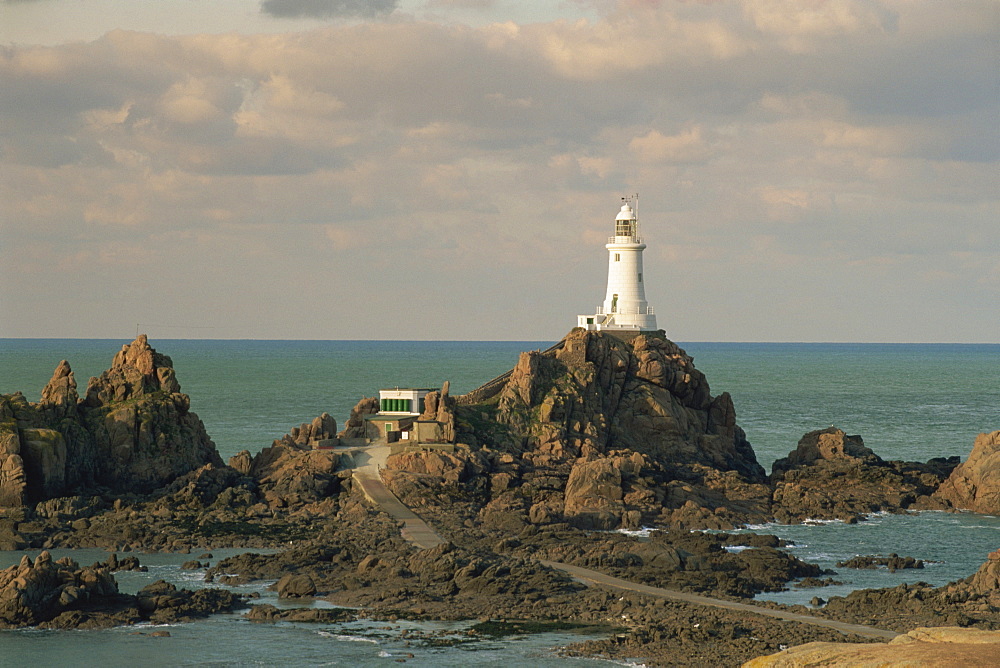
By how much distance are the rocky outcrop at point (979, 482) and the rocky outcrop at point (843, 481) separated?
133 centimetres

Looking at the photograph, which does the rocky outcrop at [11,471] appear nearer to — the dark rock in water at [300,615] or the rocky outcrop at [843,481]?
the dark rock in water at [300,615]

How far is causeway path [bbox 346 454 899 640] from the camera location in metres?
48.9

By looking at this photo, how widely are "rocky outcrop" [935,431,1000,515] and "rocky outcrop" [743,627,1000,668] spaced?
5804 cm

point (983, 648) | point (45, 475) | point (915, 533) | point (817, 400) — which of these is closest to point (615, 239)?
point (915, 533)

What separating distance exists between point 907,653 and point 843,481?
206ft

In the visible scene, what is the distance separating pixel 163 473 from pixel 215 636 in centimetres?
3167

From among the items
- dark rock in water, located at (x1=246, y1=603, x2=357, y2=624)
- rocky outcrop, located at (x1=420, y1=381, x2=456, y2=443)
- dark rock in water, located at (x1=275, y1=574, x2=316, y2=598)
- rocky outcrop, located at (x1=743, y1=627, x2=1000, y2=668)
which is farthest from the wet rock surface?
rocky outcrop, located at (x1=743, y1=627, x2=1000, y2=668)

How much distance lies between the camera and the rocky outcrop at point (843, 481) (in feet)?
261

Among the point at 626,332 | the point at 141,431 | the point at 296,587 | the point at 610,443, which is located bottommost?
the point at 296,587

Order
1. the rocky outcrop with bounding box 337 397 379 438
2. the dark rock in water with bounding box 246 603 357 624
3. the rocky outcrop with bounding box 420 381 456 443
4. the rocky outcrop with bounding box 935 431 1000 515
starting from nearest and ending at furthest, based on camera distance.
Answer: the dark rock in water with bounding box 246 603 357 624 < the rocky outcrop with bounding box 935 431 1000 515 < the rocky outcrop with bounding box 420 381 456 443 < the rocky outcrop with bounding box 337 397 379 438

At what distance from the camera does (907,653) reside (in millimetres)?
24797

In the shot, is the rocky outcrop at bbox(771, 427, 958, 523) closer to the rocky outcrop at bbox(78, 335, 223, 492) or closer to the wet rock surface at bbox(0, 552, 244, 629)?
the rocky outcrop at bbox(78, 335, 223, 492)

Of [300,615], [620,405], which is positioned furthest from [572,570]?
[620,405]

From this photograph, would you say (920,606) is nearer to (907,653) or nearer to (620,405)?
(907,653)
